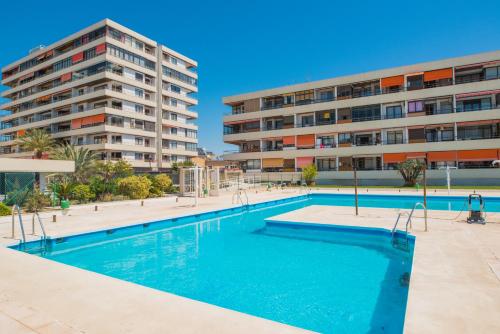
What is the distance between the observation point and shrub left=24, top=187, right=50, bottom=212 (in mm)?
17625

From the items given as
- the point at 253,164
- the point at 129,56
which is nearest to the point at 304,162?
the point at 253,164

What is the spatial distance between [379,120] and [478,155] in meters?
11.1

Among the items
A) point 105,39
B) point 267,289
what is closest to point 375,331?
point 267,289

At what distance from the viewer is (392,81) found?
127 ft

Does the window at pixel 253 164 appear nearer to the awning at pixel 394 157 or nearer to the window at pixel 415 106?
the awning at pixel 394 157

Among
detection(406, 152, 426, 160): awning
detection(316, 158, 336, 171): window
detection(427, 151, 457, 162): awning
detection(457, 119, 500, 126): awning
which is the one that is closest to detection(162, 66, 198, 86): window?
detection(316, 158, 336, 171): window

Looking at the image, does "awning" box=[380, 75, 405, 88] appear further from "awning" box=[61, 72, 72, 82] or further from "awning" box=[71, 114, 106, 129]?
"awning" box=[61, 72, 72, 82]

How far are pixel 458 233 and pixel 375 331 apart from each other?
6122 millimetres

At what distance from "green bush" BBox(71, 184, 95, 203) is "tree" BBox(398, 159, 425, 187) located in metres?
29.6

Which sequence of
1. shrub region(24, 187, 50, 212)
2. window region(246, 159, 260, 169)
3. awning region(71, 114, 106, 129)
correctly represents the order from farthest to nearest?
window region(246, 159, 260, 169) → awning region(71, 114, 106, 129) → shrub region(24, 187, 50, 212)

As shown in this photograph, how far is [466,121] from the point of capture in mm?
34094

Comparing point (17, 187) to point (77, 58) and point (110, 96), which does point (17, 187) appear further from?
point (77, 58)

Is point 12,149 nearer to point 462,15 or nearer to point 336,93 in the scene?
point 336,93

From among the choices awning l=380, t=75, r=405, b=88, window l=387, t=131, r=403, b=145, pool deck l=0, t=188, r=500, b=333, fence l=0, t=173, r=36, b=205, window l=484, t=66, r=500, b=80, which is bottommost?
pool deck l=0, t=188, r=500, b=333
